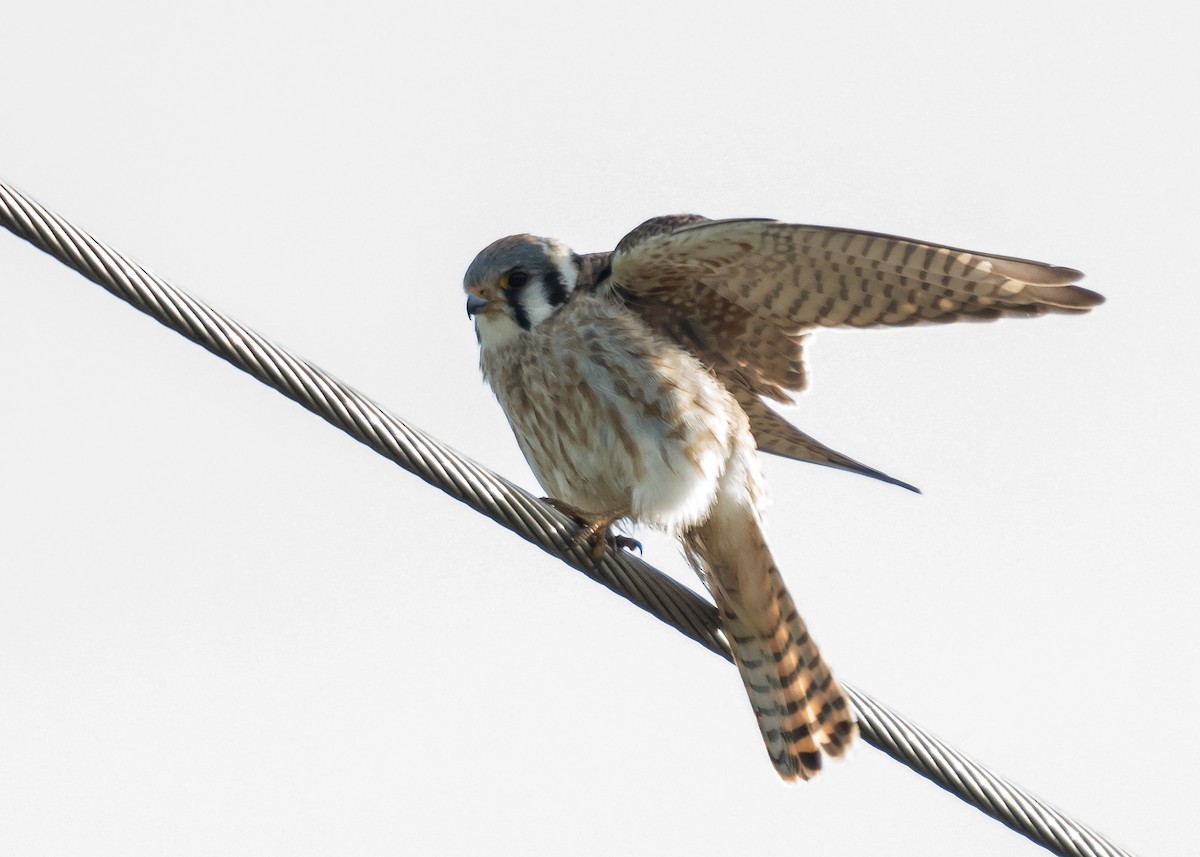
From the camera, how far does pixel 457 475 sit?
3490 mm

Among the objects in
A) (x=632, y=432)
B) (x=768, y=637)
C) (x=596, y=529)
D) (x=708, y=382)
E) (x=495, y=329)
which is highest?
(x=495, y=329)

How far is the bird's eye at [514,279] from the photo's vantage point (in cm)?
554

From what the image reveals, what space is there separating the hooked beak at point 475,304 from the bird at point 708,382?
15 mm

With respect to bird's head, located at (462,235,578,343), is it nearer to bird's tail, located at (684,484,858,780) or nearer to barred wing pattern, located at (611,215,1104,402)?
barred wing pattern, located at (611,215,1104,402)

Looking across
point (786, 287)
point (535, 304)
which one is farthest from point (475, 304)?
point (786, 287)

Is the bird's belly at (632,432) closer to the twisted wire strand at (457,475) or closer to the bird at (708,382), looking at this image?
the bird at (708,382)

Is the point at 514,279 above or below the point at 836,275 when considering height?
above

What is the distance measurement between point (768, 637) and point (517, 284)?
1.48 meters

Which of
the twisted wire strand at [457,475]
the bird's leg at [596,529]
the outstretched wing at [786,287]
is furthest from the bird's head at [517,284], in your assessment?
the twisted wire strand at [457,475]

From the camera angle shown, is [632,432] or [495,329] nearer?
[632,432]

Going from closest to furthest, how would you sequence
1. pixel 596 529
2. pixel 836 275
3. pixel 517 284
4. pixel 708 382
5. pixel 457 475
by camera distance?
1. pixel 457 475
2. pixel 596 529
3. pixel 836 275
4. pixel 708 382
5. pixel 517 284

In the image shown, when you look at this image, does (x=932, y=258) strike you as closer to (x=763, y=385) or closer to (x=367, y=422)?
(x=763, y=385)

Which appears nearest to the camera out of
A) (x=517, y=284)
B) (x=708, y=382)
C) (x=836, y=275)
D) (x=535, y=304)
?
(x=836, y=275)

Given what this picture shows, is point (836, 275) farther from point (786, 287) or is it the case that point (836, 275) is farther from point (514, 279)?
point (514, 279)
